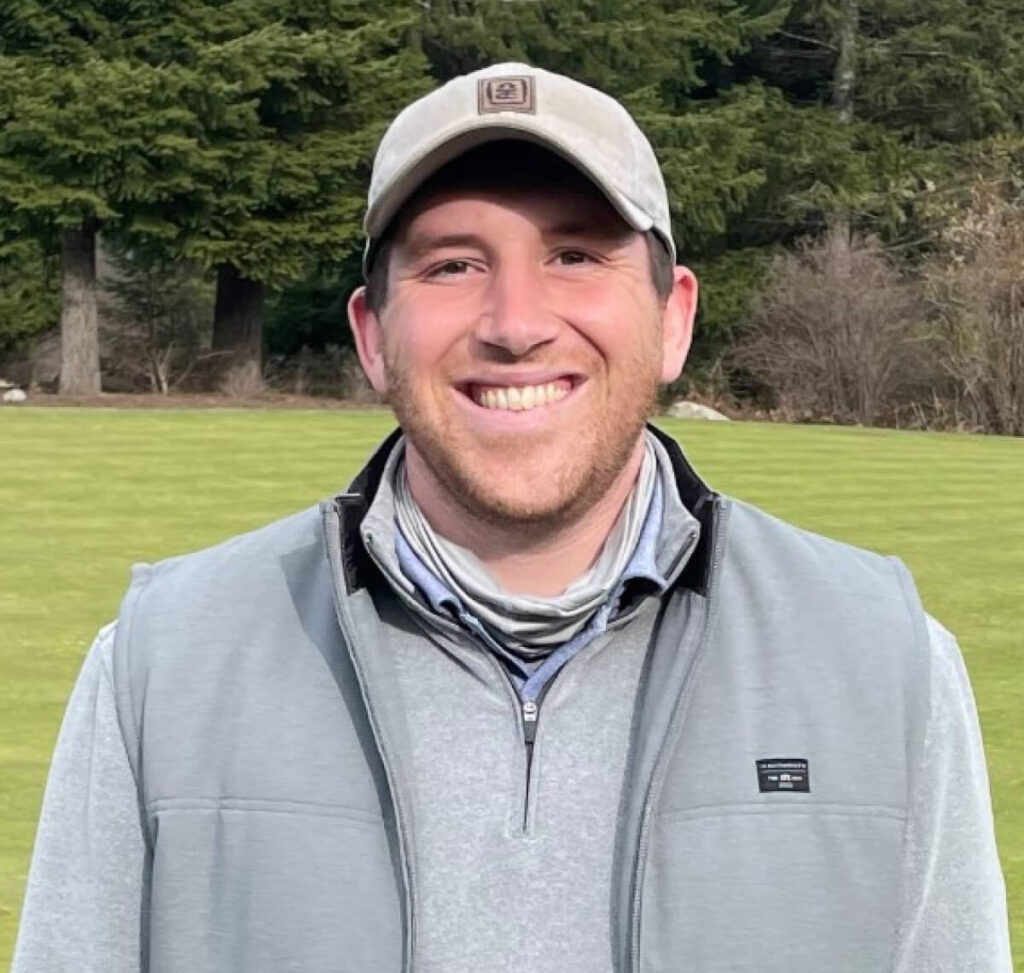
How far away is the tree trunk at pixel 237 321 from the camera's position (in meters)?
31.8

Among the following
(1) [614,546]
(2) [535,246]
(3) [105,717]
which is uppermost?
(2) [535,246]

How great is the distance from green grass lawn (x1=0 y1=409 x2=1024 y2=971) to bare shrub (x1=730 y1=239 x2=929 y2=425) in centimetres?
543

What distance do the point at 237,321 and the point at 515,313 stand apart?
30.2 metres

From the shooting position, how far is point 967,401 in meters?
27.0

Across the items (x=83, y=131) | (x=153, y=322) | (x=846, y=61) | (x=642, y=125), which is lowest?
(x=153, y=322)

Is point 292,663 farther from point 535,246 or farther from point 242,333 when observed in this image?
point 242,333

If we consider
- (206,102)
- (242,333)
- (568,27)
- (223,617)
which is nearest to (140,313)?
(242,333)

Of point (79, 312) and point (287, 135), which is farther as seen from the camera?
point (287, 135)

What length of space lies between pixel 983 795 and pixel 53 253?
30.3m

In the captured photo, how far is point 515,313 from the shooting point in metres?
2.23

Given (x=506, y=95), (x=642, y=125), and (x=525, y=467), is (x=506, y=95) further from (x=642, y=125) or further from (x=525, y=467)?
(x=642, y=125)

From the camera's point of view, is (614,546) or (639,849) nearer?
(639,849)

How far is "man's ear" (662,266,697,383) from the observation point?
2.38 metres

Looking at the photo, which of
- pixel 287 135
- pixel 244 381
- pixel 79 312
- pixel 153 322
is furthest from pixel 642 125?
pixel 79 312
